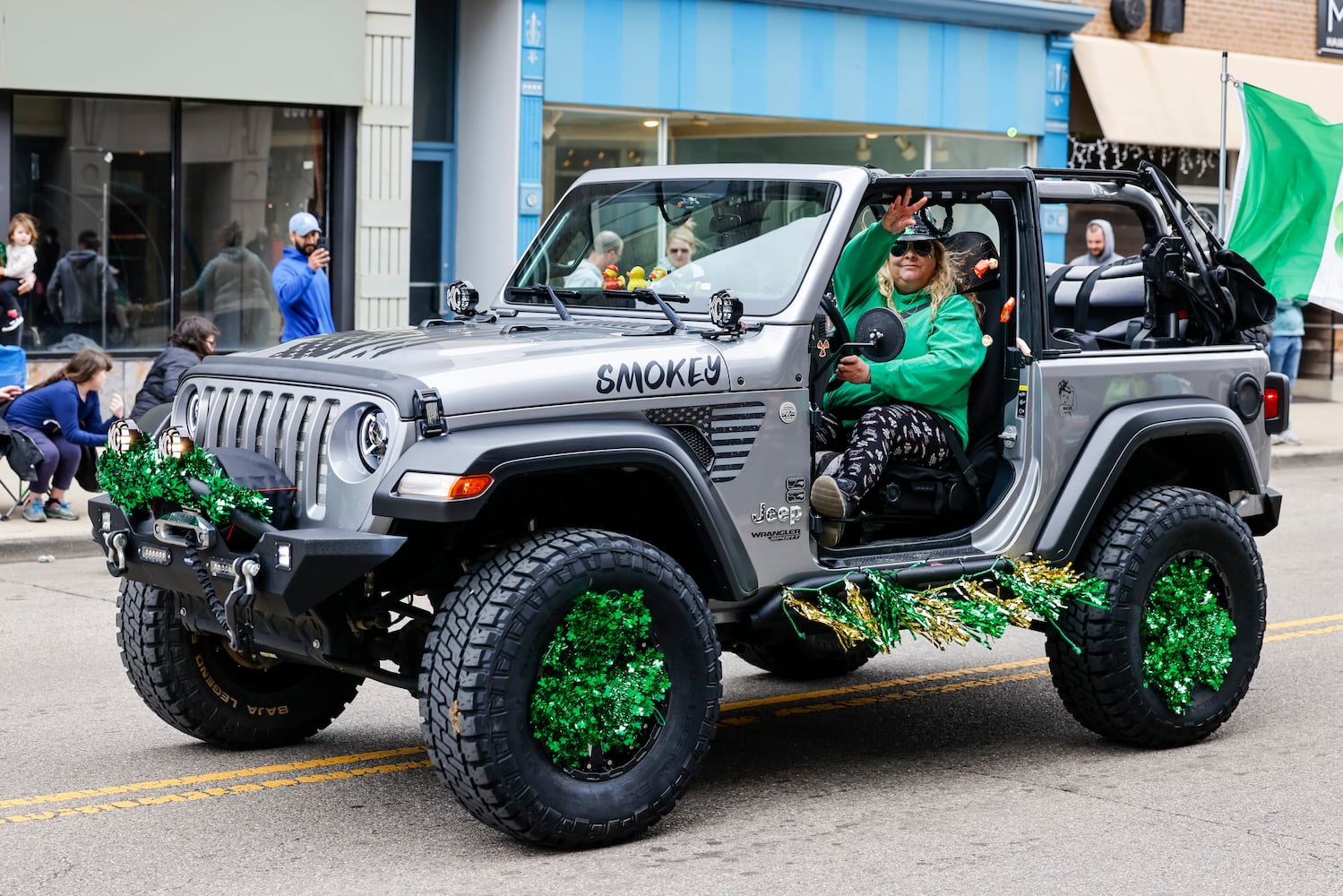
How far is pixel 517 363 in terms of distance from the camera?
5301 mm

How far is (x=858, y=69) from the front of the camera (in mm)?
19609

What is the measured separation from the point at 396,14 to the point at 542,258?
10686 millimetres

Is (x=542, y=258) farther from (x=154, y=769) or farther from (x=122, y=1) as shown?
(x=122, y=1)

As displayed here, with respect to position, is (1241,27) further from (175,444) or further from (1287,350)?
(175,444)

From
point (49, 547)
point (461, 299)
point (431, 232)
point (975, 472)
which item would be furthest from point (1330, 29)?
point (461, 299)

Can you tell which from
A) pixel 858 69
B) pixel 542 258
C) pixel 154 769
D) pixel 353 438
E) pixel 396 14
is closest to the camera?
pixel 353 438

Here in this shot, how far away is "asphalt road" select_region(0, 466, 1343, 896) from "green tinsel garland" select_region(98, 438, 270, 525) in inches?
40.1

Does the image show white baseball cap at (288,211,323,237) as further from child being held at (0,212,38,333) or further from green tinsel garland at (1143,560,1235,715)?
green tinsel garland at (1143,560,1235,715)

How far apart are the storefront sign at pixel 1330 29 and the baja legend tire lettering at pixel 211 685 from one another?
20995 mm

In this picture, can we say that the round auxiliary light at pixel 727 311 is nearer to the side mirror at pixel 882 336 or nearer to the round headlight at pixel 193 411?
the side mirror at pixel 882 336

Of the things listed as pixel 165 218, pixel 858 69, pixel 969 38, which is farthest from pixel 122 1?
pixel 969 38

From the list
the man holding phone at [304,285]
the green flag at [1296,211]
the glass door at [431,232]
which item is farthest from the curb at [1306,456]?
the man holding phone at [304,285]

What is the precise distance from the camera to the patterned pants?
6.10 meters

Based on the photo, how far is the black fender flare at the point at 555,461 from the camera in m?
4.96
